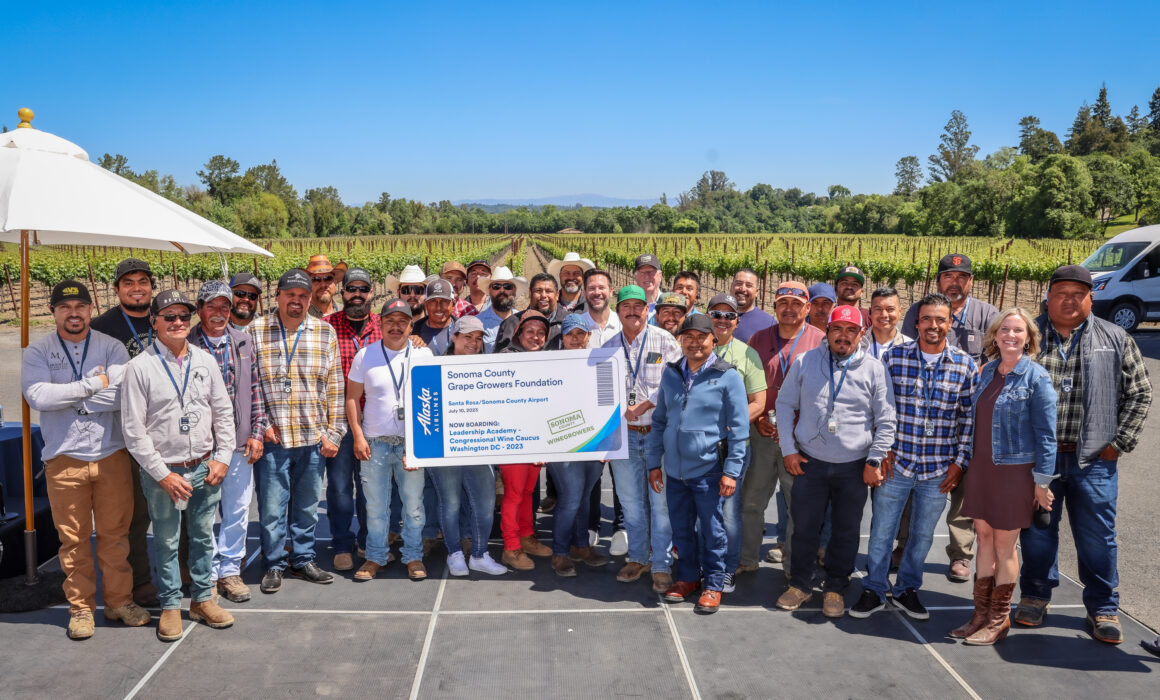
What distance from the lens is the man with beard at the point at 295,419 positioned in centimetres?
409

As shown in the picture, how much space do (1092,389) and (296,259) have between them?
27.4m

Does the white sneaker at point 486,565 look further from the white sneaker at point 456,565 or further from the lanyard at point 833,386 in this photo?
the lanyard at point 833,386

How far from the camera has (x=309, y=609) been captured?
4.00 metres

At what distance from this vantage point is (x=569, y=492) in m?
4.43

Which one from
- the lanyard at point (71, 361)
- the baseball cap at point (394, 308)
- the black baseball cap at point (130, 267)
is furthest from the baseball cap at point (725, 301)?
the lanyard at point (71, 361)

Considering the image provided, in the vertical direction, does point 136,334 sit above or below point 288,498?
above

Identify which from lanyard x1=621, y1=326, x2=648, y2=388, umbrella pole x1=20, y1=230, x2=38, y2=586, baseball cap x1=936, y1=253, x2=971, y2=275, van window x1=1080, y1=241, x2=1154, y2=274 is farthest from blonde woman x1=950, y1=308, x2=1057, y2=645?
van window x1=1080, y1=241, x2=1154, y2=274

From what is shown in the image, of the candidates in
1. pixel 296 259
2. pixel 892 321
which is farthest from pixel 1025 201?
pixel 892 321

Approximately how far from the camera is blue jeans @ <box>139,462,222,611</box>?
144 inches

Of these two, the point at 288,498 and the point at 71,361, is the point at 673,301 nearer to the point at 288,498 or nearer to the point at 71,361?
the point at 288,498

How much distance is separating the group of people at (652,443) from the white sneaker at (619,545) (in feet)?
0.09

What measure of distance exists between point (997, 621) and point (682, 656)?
1.70 meters

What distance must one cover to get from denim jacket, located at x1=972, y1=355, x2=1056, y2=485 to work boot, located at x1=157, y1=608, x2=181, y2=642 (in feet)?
14.4

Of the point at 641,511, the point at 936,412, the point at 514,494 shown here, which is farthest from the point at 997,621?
the point at 514,494
